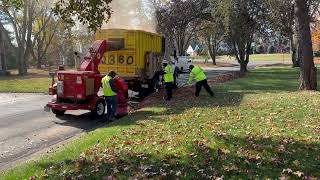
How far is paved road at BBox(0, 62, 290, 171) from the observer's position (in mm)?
11445

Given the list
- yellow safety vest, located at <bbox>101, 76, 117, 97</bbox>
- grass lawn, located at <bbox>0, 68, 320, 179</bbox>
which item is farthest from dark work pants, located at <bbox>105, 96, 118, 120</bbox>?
grass lawn, located at <bbox>0, 68, 320, 179</bbox>

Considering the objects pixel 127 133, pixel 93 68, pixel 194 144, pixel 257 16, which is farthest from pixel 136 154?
pixel 257 16

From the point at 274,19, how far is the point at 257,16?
2.31 meters

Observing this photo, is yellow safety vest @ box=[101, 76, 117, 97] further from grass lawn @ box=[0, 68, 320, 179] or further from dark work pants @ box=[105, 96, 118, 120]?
grass lawn @ box=[0, 68, 320, 179]

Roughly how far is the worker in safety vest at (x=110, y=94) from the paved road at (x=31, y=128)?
1.65ft

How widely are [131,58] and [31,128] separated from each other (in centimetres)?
823

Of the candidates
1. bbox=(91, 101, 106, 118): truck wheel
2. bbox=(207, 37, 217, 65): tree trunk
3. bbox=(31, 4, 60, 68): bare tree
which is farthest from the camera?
bbox=(207, 37, 217, 65): tree trunk

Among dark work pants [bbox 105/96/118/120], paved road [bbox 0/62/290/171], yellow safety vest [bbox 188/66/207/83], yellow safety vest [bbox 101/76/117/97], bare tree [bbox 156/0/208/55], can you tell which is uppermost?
bare tree [bbox 156/0/208/55]

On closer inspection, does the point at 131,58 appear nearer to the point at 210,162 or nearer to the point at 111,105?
the point at 111,105

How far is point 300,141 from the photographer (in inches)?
362

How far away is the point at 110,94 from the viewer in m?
15.4

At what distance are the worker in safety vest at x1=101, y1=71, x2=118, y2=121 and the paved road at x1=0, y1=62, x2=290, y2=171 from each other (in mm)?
466

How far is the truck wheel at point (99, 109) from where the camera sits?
53.3 ft

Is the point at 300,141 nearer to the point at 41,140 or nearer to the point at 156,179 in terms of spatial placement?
the point at 156,179
